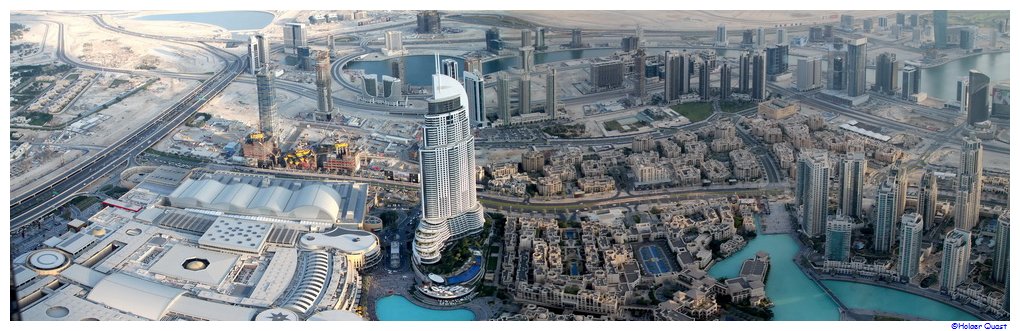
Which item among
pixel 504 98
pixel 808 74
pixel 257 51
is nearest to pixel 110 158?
pixel 257 51

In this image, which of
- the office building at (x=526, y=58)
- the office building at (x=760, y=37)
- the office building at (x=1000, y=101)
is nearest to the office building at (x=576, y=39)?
the office building at (x=526, y=58)

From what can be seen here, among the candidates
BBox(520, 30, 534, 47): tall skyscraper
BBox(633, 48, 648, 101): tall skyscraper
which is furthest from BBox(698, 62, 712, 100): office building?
BBox(520, 30, 534, 47): tall skyscraper

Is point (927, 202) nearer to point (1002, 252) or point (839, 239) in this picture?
point (839, 239)

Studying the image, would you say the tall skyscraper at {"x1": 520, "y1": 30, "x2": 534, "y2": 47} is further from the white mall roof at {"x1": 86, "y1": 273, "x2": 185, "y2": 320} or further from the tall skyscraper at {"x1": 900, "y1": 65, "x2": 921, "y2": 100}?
the white mall roof at {"x1": 86, "y1": 273, "x2": 185, "y2": 320}

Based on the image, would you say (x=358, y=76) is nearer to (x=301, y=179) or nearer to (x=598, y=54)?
(x=598, y=54)

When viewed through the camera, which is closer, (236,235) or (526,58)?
(236,235)

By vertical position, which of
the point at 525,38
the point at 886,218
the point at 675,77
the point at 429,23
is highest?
the point at 429,23

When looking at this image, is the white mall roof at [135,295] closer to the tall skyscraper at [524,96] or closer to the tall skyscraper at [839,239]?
the tall skyscraper at [839,239]
